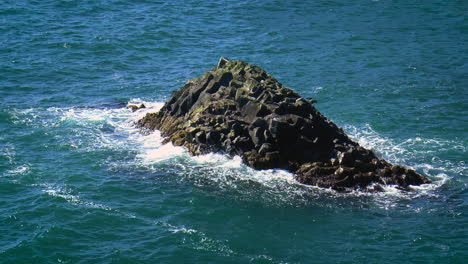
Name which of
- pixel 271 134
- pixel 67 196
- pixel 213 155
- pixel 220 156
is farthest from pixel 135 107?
pixel 271 134

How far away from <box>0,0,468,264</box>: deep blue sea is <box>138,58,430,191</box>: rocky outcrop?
1.28 metres

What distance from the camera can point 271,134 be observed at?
52844mm

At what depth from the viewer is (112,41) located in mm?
85250

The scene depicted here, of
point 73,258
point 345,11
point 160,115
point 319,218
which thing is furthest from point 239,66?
point 345,11

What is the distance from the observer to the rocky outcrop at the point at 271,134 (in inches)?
1998

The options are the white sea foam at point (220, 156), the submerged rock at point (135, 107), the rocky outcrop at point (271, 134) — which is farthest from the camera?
the submerged rock at point (135, 107)

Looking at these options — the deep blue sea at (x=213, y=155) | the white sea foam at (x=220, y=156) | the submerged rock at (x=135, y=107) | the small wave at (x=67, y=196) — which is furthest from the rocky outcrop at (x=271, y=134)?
the small wave at (x=67, y=196)

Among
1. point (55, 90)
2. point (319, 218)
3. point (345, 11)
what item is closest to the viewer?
point (319, 218)

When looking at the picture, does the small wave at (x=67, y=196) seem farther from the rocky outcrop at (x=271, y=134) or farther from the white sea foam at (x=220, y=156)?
the rocky outcrop at (x=271, y=134)

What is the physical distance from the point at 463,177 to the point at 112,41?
47174 millimetres

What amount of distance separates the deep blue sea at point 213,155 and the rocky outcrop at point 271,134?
1277 millimetres

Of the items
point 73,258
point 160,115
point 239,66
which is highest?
point 239,66

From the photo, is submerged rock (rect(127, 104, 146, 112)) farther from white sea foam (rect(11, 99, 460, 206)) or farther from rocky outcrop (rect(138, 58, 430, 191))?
rocky outcrop (rect(138, 58, 430, 191))

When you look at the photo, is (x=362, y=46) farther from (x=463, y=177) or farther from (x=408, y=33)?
(x=463, y=177)
